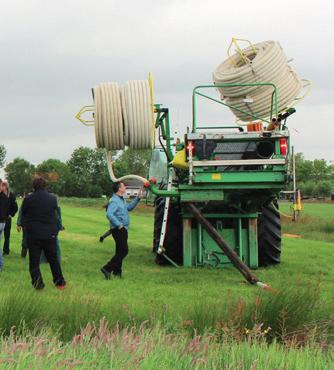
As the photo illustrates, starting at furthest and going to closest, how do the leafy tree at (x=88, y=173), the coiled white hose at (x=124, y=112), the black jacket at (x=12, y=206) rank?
the leafy tree at (x=88, y=173), the black jacket at (x=12, y=206), the coiled white hose at (x=124, y=112)

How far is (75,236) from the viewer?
1894 cm

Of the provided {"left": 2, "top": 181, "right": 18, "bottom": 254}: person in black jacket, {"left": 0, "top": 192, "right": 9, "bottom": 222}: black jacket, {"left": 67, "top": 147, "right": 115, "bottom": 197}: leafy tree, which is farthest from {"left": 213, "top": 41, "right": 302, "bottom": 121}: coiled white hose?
{"left": 67, "top": 147, "right": 115, "bottom": 197}: leafy tree

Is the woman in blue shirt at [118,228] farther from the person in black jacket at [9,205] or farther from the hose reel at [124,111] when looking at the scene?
the person in black jacket at [9,205]

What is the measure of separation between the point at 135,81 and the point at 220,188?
2.22 meters

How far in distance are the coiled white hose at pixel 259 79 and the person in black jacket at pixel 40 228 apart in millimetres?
3768

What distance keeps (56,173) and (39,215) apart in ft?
377

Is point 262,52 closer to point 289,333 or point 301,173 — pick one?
point 289,333

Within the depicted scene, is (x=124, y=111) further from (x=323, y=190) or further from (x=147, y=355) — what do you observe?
(x=323, y=190)

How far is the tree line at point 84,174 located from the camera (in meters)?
113

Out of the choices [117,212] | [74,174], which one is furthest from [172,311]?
[74,174]

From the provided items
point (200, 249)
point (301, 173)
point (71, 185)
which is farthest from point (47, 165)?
point (200, 249)

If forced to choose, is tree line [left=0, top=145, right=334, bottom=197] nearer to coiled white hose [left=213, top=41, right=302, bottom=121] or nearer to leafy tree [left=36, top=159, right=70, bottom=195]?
leafy tree [left=36, top=159, right=70, bottom=195]

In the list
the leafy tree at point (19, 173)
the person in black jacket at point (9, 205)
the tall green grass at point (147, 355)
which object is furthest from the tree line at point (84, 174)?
the tall green grass at point (147, 355)

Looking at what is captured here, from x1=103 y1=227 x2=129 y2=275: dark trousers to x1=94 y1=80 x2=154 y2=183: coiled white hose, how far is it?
156 cm
